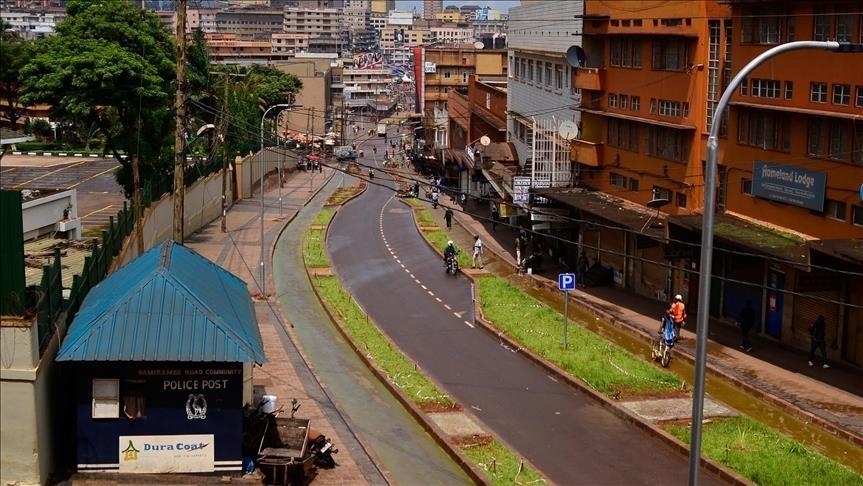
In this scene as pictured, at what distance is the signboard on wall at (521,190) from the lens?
131 ft

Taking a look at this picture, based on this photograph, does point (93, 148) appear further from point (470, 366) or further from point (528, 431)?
point (528, 431)

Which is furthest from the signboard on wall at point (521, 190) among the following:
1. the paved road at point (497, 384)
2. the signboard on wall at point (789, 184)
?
the signboard on wall at point (789, 184)

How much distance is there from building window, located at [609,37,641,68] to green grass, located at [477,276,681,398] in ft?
29.1

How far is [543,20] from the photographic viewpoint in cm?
4791

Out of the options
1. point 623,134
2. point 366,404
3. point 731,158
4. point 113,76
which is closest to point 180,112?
point 366,404

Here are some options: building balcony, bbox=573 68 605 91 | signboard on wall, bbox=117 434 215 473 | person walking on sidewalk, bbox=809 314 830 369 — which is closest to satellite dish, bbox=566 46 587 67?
building balcony, bbox=573 68 605 91

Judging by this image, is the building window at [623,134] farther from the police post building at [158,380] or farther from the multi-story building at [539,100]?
the police post building at [158,380]

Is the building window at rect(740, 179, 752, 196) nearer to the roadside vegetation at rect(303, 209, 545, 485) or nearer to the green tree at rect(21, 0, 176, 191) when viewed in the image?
the roadside vegetation at rect(303, 209, 545, 485)

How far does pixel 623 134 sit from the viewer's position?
37.9m

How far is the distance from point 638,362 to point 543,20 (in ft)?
82.7

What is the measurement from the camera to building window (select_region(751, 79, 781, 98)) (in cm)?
2803

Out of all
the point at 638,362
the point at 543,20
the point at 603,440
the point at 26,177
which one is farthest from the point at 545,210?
the point at 26,177

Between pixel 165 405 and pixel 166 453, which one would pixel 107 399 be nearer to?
pixel 165 405

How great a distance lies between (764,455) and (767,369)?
7.06m
